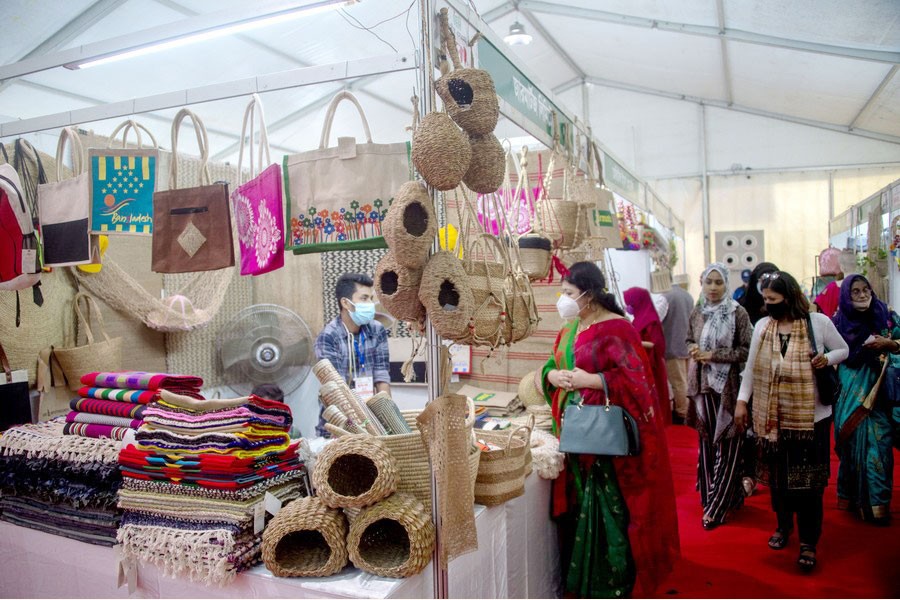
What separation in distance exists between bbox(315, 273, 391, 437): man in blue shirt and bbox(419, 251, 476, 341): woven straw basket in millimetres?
2004

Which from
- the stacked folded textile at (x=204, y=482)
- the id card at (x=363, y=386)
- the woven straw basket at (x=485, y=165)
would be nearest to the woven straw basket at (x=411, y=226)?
the woven straw basket at (x=485, y=165)

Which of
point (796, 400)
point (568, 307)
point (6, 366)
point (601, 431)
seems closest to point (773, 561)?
point (796, 400)

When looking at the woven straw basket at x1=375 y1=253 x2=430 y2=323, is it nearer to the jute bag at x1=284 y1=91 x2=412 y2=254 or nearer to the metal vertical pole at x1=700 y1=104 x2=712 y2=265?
the jute bag at x1=284 y1=91 x2=412 y2=254

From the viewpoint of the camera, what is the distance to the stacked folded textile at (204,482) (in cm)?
165

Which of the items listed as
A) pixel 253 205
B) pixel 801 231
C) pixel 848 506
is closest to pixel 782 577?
pixel 848 506

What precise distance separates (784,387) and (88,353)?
145 inches

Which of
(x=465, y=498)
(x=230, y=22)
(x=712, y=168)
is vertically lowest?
(x=465, y=498)

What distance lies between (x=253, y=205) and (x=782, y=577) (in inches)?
119

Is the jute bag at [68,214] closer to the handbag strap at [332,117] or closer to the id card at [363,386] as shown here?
the handbag strap at [332,117]

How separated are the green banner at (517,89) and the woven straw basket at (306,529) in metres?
1.50

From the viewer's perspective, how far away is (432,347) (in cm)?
158

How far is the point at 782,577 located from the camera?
9.89ft

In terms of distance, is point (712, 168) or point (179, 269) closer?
point (179, 269)

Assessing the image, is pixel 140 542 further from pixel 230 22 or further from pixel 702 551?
pixel 702 551
